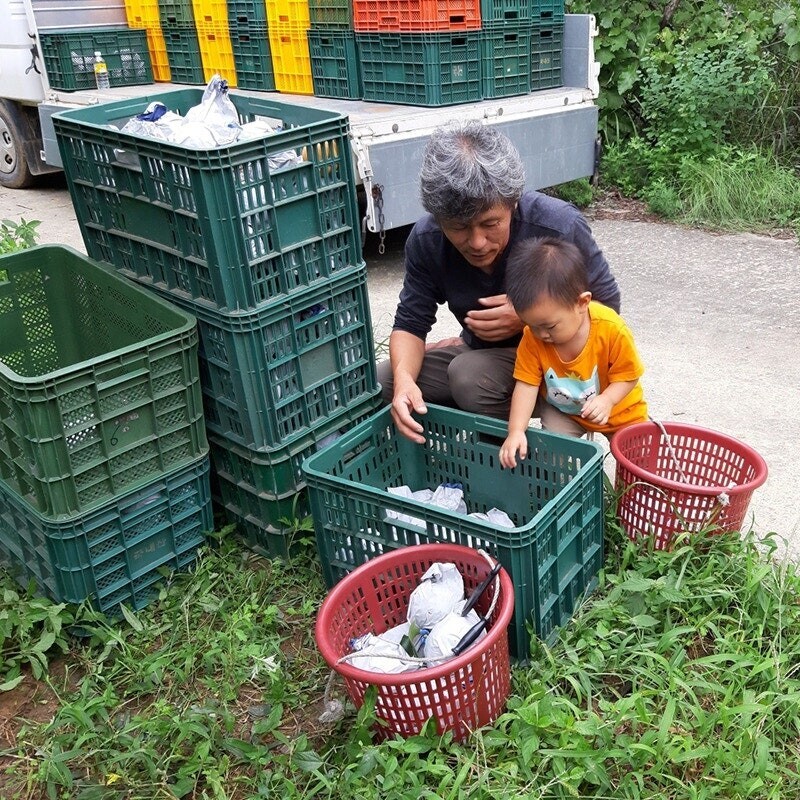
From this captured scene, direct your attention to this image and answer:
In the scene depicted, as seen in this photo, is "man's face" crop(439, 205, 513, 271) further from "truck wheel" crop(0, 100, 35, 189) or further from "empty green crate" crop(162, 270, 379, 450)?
"truck wheel" crop(0, 100, 35, 189)

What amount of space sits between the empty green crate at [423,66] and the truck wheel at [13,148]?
3562 millimetres

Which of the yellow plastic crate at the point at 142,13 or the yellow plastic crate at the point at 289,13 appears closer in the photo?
the yellow plastic crate at the point at 289,13

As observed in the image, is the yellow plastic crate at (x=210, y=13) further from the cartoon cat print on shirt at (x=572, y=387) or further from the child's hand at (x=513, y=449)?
the child's hand at (x=513, y=449)

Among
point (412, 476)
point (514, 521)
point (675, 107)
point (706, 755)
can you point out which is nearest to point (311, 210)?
point (412, 476)

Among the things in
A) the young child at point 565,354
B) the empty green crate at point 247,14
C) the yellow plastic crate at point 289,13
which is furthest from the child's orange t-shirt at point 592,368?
the empty green crate at point 247,14

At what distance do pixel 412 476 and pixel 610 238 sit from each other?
3.62 metres

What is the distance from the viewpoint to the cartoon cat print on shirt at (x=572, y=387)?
261 centimetres

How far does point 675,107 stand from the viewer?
626 cm

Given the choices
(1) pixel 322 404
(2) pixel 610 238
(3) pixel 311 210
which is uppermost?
(3) pixel 311 210

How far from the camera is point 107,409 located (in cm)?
229

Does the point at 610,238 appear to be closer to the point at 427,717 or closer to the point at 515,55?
the point at 515,55

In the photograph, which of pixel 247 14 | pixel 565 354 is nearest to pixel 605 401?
pixel 565 354

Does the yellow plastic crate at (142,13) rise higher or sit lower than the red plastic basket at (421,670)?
higher

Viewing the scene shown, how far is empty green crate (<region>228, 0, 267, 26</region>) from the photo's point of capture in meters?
5.81
